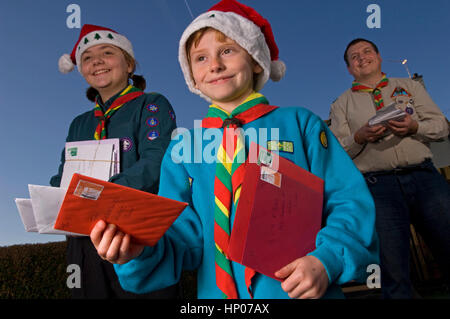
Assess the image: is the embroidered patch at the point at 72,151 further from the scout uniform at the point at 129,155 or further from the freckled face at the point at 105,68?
the freckled face at the point at 105,68

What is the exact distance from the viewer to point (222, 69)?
147 centimetres

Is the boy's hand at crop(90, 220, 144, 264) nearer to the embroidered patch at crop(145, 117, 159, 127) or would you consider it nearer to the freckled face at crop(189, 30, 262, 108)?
the freckled face at crop(189, 30, 262, 108)

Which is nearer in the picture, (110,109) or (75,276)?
(75,276)

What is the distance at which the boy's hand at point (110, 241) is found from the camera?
0.94 m

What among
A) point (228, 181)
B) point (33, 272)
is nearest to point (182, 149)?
point (228, 181)

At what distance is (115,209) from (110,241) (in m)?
0.10

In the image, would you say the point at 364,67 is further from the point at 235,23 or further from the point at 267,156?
the point at 267,156

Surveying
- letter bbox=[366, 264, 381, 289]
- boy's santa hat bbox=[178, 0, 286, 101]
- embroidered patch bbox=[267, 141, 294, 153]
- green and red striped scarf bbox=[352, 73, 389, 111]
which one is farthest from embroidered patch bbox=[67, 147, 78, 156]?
green and red striped scarf bbox=[352, 73, 389, 111]

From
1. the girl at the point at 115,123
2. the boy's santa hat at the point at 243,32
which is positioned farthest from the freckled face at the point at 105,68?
the boy's santa hat at the point at 243,32

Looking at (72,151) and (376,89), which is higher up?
(376,89)

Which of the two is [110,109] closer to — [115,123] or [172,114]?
[115,123]

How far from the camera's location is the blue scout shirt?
43.9 inches
